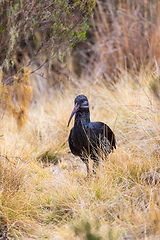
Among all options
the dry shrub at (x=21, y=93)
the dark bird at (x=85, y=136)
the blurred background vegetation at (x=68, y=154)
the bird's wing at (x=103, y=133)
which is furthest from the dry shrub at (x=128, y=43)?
the dark bird at (x=85, y=136)

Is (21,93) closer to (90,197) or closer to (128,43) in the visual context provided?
(90,197)

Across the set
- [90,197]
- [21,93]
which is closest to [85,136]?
[90,197]

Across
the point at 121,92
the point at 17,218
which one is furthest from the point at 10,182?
the point at 121,92

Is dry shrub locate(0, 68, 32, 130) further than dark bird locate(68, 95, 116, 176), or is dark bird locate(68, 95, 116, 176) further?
dry shrub locate(0, 68, 32, 130)

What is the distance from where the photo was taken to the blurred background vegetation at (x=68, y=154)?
2539mm

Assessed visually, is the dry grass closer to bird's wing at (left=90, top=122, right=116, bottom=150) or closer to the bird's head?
bird's wing at (left=90, top=122, right=116, bottom=150)

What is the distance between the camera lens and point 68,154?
15.0ft

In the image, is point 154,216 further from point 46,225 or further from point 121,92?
point 121,92

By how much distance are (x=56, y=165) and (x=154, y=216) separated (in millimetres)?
2026

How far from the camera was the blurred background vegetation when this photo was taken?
8.33ft

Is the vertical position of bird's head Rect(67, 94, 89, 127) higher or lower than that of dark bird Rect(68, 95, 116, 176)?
higher

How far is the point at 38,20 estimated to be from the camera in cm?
400

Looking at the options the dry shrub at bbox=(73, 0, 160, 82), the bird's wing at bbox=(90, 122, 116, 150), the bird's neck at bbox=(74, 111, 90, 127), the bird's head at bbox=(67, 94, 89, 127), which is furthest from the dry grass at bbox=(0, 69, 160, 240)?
the dry shrub at bbox=(73, 0, 160, 82)

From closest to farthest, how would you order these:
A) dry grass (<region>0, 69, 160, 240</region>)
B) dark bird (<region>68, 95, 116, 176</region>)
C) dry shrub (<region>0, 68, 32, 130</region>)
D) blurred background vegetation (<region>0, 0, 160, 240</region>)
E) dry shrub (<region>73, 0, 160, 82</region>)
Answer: dry grass (<region>0, 69, 160, 240</region>) < blurred background vegetation (<region>0, 0, 160, 240</region>) < dark bird (<region>68, 95, 116, 176</region>) < dry shrub (<region>0, 68, 32, 130</region>) < dry shrub (<region>73, 0, 160, 82</region>)
